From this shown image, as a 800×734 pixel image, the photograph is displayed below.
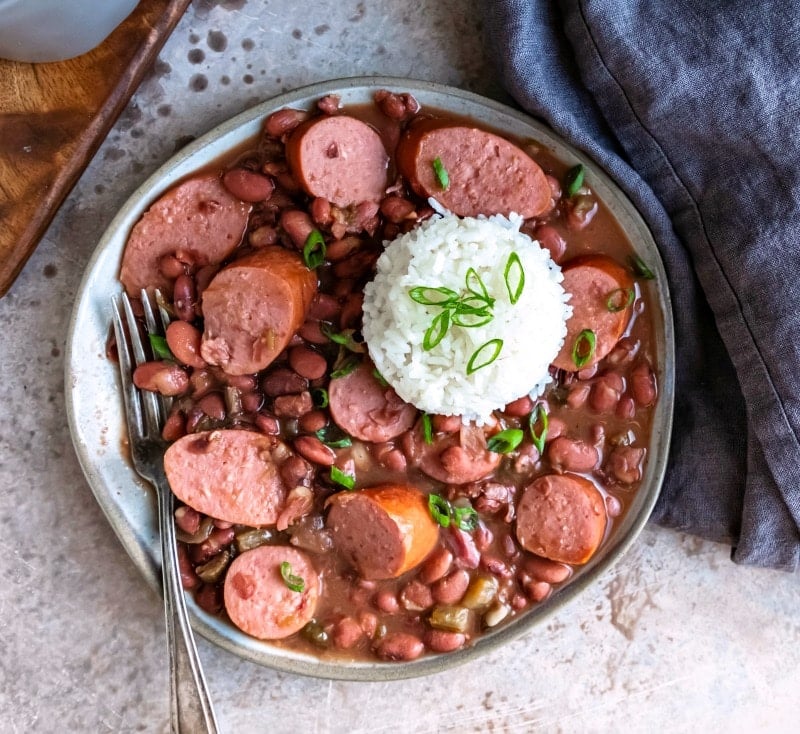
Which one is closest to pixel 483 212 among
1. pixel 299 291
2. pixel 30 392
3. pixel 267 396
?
pixel 299 291

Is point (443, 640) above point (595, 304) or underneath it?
underneath

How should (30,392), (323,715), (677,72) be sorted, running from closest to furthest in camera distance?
(677,72) → (30,392) → (323,715)

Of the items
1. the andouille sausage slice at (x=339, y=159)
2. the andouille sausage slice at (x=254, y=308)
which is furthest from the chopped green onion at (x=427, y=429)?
the andouille sausage slice at (x=339, y=159)

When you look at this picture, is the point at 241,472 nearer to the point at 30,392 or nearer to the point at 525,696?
the point at 30,392

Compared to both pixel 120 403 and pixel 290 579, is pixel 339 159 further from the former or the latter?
pixel 290 579

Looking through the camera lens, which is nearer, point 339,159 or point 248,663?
point 339,159

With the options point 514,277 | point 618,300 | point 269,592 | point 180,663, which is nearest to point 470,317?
point 514,277

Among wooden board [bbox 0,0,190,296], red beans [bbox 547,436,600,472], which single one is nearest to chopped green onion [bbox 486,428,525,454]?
red beans [bbox 547,436,600,472]
